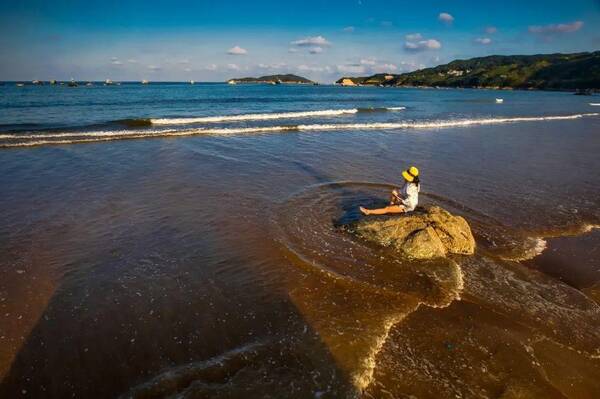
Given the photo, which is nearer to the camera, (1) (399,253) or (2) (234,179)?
(1) (399,253)

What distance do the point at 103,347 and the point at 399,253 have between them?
6.01m

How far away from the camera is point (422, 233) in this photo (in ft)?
27.1

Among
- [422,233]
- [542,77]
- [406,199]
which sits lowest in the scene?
[422,233]

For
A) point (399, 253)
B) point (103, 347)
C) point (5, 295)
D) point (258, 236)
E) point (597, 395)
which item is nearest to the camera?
point (597, 395)

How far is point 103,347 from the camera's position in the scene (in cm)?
514

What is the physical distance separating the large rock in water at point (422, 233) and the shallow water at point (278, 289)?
0.35 m

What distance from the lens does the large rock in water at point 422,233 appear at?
26.6 feet

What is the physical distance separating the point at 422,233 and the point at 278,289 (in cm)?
376

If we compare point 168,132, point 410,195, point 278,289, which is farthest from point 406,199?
point 168,132

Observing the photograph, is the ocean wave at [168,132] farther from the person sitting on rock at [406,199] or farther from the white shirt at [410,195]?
the white shirt at [410,195]

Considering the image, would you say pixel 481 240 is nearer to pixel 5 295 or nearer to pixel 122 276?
pixel 122 276

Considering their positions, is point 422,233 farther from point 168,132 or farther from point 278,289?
point 168,132

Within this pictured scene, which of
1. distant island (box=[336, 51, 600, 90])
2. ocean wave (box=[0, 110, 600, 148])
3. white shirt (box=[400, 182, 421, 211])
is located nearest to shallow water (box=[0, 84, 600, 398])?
white shirt (box=[400, 182, 421, 211])

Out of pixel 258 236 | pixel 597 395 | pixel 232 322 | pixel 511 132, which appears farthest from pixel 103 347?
pixel 511 132
